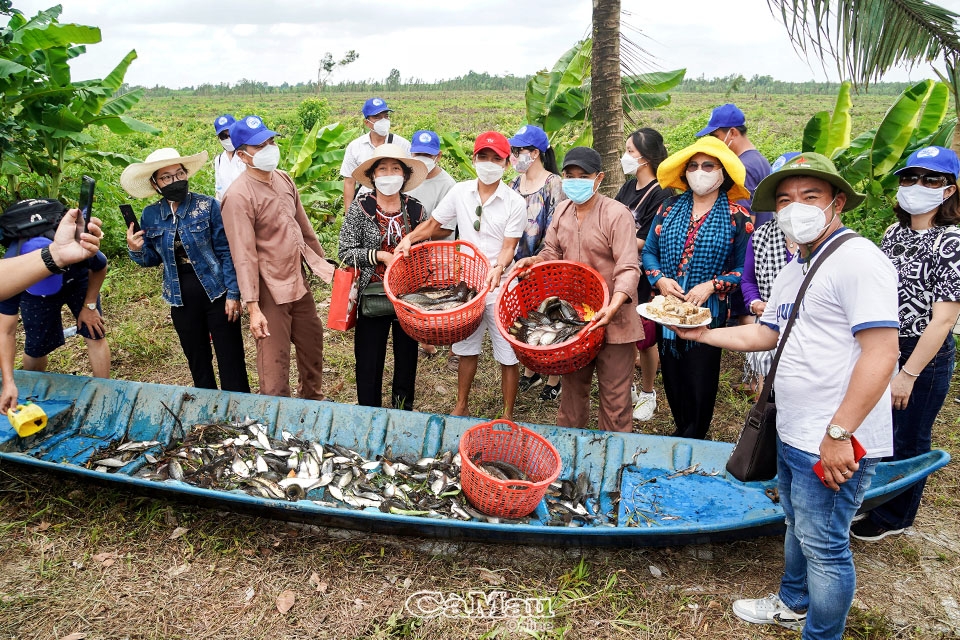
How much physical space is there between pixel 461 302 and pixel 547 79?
16.2 feet

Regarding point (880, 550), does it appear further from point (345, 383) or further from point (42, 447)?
point (42, 447)

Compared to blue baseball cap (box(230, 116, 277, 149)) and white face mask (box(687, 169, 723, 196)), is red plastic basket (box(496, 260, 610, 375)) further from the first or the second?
blue baseball cap (box(230, 116, 277, 149))

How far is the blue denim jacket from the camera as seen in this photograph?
4.74m

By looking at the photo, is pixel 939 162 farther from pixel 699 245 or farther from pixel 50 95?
pixel 50 95

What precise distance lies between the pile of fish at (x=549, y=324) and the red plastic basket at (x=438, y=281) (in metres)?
0.35

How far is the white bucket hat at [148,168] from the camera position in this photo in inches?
182

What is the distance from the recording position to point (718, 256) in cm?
421

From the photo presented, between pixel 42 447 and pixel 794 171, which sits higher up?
pixel 794 171

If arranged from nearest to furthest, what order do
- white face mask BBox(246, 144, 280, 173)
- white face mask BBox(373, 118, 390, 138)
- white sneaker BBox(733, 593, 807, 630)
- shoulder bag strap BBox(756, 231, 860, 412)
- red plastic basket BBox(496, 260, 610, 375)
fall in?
shoulder bag strap BBox(756, 231, 860, 412) < white sneaker BBox(733, 593, 807, 630) < red plastic basket BBox(496, 260, 610, 375) < white face mask BBox(246, 144, 280, 173) < white face mask BBox(373, 118, 390, 138)

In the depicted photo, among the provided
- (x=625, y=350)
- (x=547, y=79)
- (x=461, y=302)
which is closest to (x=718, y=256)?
(x=625, y=350)

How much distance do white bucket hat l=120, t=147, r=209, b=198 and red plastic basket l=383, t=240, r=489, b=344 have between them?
6.00 ft

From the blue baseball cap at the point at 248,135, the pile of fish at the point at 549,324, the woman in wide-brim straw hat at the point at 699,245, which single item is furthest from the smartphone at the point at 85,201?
the woman in wide-brim straw hat at the point at 699,245

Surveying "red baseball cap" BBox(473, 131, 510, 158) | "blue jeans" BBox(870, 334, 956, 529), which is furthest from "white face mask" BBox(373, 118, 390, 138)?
"blue jeans" BBox(870, 334, 956, 529)

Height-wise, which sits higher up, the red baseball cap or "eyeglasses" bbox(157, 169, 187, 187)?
the red baseball cap
